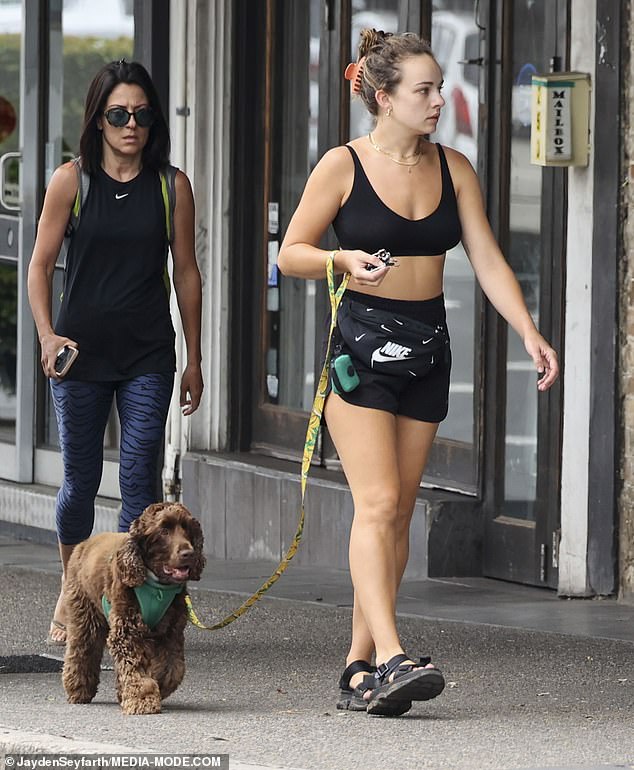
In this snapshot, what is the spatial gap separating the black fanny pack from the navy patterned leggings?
3.64ft

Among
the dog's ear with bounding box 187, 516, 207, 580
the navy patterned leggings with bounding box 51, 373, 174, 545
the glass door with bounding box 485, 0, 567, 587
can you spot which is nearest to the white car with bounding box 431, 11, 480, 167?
the glass door with bounding box 485, 0, 567, 587

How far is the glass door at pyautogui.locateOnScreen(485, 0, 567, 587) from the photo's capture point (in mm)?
8789

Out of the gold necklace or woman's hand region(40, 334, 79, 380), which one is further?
woman's hand region(40, 334, 79, 380)

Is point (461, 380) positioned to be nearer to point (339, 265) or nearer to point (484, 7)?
point (484, 7)

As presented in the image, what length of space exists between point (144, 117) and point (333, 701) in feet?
6.71

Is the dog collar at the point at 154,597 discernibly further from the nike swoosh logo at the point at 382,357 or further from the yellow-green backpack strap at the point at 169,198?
the yellow-green backpack strap at the point at 169,198

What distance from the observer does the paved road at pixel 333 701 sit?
547cm

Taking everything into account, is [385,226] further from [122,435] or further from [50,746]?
[50,746]

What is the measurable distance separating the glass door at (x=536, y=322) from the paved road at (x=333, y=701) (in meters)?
1.01

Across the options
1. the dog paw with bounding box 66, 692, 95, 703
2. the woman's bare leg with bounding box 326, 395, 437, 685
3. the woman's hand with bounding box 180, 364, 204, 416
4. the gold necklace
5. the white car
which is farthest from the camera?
the white car

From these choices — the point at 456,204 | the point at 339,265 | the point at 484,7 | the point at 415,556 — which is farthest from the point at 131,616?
the point at 484,7

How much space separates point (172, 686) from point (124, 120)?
77.7 inches

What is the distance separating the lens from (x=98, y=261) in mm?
7051

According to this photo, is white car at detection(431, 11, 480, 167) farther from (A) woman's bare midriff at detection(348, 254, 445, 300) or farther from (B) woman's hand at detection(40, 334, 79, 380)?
(A) woman's bare midriff at detection(348, 254, 445, 300)
